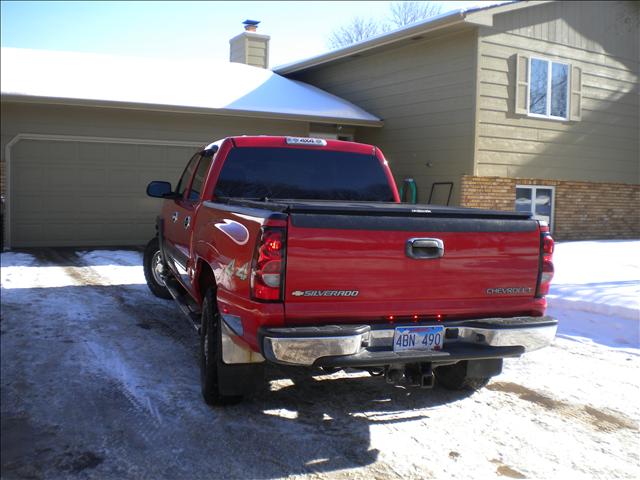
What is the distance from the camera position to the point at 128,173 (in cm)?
1380

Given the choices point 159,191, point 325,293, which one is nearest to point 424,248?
point 325,293

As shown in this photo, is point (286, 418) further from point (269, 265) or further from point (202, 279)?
point (202, 279)

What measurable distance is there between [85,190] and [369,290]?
428 inches

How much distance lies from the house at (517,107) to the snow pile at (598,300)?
3605 millimetres

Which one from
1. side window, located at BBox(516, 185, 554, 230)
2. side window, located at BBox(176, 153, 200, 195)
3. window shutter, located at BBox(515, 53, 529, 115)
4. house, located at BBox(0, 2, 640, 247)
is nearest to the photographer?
side window, located at BBox(176, 153, 200, 195)

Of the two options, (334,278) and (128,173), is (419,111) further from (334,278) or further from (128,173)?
(334,278)

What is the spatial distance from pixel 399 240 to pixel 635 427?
7.11 feet

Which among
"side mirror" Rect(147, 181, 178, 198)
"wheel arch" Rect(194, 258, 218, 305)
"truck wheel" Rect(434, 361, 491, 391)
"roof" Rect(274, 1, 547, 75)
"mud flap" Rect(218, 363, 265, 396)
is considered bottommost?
"truck wheel" Rect(434, 361, 491, 391)

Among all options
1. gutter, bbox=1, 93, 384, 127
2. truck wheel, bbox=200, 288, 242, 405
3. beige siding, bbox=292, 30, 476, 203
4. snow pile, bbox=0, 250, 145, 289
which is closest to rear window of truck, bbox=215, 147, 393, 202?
truck wheel, bbox=200, 288, 242, 405

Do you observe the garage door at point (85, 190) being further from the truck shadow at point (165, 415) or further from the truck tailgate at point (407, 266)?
the truck tailgate at point (407, 266)

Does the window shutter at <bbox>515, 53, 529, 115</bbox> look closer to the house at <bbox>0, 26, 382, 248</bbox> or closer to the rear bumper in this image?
the house at <bbox>0, 26, 382, 248</bbox>

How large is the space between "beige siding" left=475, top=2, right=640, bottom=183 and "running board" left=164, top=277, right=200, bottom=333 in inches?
315

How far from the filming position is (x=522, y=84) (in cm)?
1369

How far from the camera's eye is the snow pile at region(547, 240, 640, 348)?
6.90m
